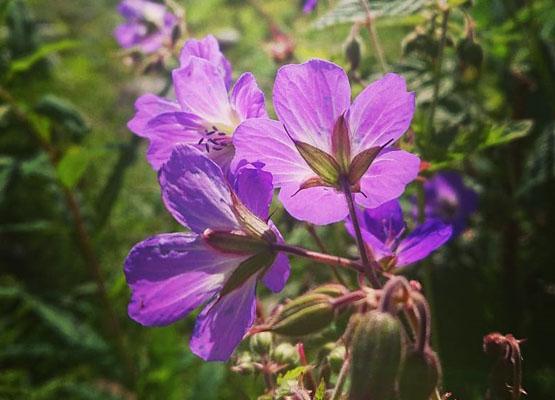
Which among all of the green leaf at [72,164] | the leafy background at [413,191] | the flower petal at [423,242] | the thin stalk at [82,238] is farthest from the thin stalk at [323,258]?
the thin stalk at [82,238]

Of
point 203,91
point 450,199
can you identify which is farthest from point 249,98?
point 450,199

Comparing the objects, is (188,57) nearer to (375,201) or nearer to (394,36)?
(375,201)

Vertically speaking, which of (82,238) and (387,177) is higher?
(387,177)

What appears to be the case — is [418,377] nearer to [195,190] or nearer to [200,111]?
[195,190]

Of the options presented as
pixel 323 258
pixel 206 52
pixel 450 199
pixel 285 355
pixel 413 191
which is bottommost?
pixel 450 199

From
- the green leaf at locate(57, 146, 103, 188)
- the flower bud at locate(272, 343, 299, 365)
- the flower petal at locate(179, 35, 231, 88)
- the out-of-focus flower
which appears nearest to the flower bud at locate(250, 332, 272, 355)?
the flower bud at locate(272, 343, 299, 365)
